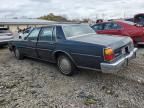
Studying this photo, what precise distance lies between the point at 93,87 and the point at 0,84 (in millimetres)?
2588

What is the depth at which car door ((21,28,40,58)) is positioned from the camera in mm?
6363

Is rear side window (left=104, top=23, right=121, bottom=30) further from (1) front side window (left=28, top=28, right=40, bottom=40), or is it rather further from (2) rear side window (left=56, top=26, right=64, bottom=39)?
(2) rear side window (left=56, top=26, right=64, bottom=39)

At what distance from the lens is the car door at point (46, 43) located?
5.54 m

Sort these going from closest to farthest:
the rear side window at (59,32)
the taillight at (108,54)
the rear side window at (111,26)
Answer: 1. the taillight at (108,54)
2. the rear side window at (59,32)
3. the rear side window at (111,26)

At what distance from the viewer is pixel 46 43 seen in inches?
225

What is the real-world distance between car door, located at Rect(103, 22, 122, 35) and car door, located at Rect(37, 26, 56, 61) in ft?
13.2

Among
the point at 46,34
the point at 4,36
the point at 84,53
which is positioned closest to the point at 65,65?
the point at 84,53

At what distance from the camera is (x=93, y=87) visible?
14.6ft

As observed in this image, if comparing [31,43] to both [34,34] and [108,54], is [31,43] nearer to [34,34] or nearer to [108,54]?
[34,34]

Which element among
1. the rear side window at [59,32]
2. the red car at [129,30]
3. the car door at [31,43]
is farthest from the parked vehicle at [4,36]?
the rear side window at [59,32]

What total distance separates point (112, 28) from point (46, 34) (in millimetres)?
4226

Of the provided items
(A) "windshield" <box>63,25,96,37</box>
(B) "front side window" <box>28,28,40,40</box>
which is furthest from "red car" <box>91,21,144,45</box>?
(B) "front side window" <box>28,28,40,40</box>

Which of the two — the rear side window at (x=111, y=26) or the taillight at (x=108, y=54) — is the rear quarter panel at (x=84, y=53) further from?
the rear side window at (x=111, y=26)

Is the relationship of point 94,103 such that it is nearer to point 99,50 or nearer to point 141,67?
point 99,50
